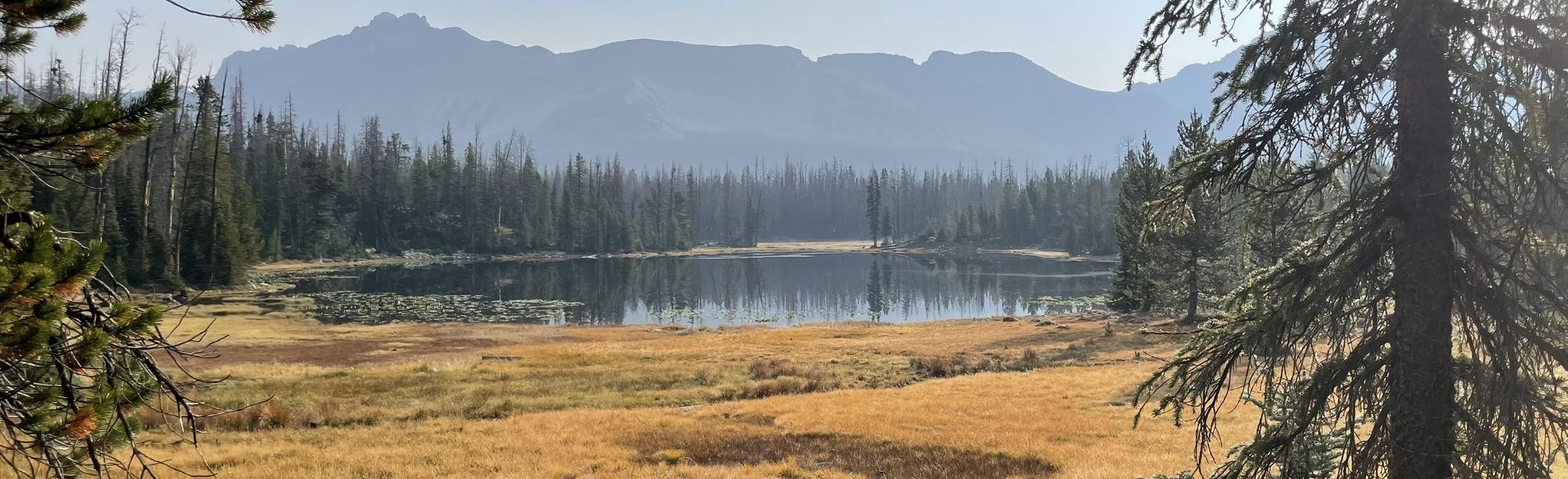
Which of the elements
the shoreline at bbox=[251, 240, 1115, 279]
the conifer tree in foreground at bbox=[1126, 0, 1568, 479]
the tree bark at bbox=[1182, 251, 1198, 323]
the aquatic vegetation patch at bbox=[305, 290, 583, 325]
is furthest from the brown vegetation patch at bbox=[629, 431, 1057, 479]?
the shoreline at bbox=[251, 240, 1115, 279]

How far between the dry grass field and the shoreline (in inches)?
2116

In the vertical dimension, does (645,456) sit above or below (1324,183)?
below

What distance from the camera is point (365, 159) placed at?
127 m

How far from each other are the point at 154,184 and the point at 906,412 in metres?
80.4

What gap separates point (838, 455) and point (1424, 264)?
10.6 m

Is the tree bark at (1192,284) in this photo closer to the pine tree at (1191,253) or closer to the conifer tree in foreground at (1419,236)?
the pine tree at (1191,253)

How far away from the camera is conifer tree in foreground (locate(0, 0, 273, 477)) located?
3443mm

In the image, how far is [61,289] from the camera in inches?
140

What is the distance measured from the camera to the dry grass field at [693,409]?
45.4 ft

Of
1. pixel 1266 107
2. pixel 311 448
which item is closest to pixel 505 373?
pixel 311 448

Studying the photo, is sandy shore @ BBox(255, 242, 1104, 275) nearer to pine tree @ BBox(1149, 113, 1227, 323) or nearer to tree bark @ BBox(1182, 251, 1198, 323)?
pine tree @ BBox(1149, 113, 1227, 323)

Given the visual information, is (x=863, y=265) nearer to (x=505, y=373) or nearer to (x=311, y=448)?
(x=505, y=373)

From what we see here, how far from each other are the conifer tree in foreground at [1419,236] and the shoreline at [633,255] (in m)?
81.4

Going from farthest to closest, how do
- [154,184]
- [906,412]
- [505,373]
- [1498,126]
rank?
[154,184], [505,373], [906,412], [1498,126]
